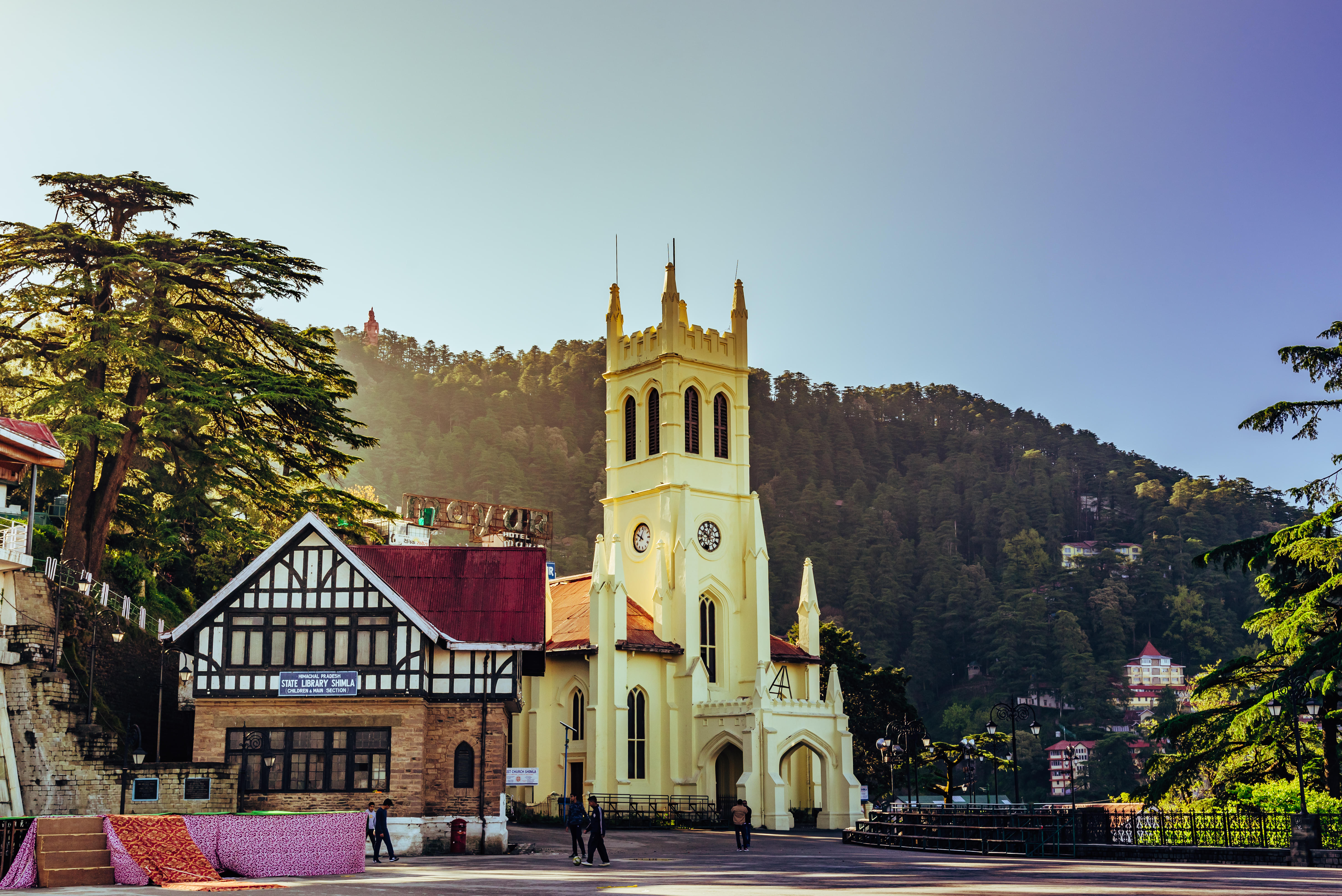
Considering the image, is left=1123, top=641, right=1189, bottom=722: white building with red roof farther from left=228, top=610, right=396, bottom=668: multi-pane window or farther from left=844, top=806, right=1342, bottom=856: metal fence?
left=228, top=610, right=396, bottom=668: multi-pane window

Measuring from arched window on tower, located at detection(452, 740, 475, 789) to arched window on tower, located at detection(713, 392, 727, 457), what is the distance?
27409mm

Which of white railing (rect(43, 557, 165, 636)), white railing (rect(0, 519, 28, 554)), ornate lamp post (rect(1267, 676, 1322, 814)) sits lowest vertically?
ornate lamp post (rect(1267, 676, 1322, 814))

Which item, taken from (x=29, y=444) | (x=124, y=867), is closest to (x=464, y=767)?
(x=29, y=444)

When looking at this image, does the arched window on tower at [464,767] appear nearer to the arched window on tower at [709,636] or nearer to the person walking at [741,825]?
the person walking at [741,825]

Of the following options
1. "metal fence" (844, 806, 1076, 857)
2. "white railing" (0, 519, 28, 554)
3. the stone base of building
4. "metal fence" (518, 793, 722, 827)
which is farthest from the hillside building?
"white railing" (0, 519, 28, 554)

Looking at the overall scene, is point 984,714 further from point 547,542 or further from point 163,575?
point 163,575

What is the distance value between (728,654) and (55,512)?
27.1m

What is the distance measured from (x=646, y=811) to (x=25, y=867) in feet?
111

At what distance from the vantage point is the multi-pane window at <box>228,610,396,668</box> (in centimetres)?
3303

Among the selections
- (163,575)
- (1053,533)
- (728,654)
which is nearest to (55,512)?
(163,575)

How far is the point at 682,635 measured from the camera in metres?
54.2

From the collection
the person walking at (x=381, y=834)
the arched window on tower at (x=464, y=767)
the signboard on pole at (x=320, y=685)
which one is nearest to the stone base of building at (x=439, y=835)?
the arched window on tower at (x=464, y=767)

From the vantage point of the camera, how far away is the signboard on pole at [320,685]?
32625mm

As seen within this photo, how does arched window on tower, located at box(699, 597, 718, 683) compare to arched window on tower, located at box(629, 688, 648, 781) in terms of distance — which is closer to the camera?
arched window on tower, located at box(629, 688, 648, 781)
